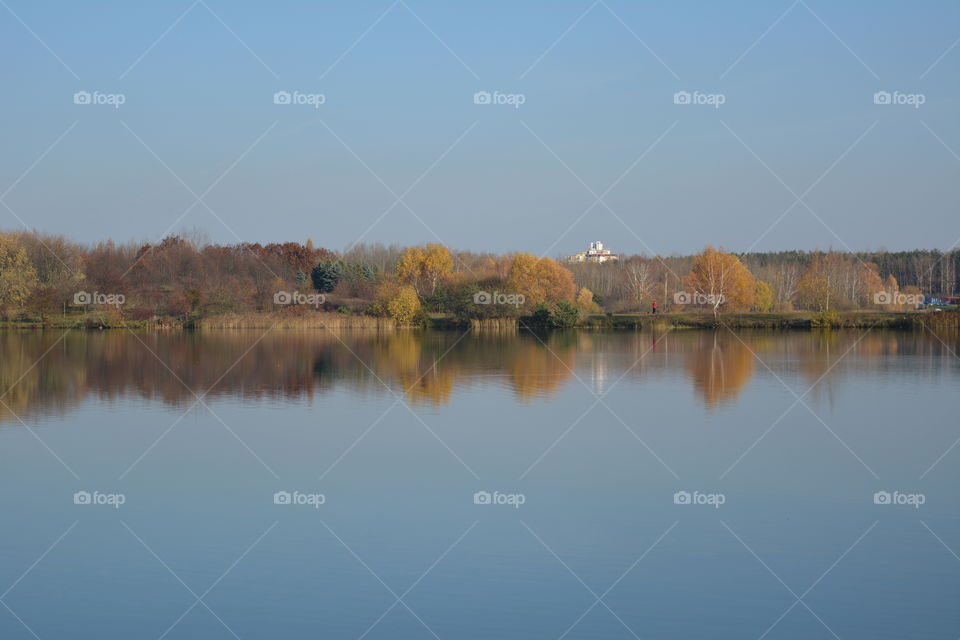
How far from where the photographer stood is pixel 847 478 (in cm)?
1142

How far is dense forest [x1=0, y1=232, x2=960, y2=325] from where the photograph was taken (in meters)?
46.6

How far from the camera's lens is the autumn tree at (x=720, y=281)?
54625 mm

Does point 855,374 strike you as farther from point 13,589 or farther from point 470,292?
point 470,292

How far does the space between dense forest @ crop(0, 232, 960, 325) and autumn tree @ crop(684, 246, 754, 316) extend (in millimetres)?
75

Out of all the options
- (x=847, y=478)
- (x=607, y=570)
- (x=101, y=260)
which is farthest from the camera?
(x=101, y=260)

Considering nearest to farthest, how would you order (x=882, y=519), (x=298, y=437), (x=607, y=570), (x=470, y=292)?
(x=607, y=570) < (x=882, y=519) < (x=298, y=437) < (x=470, y=292)

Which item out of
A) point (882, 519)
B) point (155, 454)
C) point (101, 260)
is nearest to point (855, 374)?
point (882, 519)

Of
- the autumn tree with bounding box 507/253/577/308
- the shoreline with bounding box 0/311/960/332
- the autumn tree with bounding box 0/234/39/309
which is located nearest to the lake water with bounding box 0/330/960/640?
the shoreline with bounding box 0/311/960/332

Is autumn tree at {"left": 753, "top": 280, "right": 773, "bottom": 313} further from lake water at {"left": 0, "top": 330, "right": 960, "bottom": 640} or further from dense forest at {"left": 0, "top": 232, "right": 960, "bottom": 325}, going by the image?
lake water at {"left": 0, "top": 330, "right": 960, "bottom": 640}

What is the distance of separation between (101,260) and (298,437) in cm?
4348

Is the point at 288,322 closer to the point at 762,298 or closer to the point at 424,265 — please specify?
the point at 424,265

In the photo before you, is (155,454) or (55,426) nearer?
(155,454)

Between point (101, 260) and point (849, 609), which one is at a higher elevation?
point (101, 260)

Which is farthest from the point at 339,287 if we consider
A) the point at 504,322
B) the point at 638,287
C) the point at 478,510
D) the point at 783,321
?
the point at 478,510
